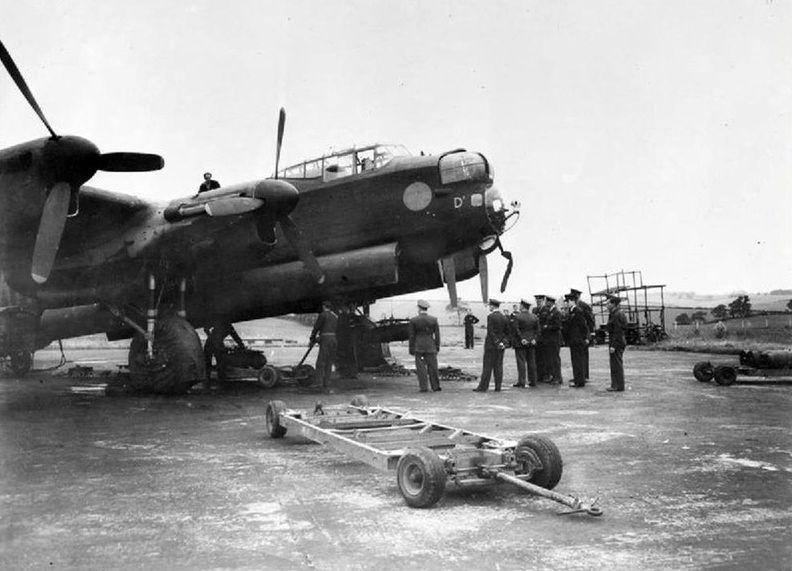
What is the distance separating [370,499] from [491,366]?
352 inches

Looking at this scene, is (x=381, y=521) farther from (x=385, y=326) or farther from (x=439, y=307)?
(x=439, y=307)

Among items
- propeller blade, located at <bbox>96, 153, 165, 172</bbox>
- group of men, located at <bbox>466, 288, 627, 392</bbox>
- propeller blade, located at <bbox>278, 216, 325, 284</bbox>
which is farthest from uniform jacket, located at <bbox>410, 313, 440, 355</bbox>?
propeller blade, located at <bbox>96, 153, 165, 172</bbox>

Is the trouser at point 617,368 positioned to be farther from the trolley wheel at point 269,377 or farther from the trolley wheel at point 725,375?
the trolley wheel at point 269,377

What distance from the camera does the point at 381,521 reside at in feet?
16.0

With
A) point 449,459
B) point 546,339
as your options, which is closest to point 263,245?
point 546,339

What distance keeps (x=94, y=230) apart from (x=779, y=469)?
12.2 metres

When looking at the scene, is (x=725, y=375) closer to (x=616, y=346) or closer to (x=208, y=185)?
(x=616, y=346)

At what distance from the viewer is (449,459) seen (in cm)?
539

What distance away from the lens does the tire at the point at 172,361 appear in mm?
13227

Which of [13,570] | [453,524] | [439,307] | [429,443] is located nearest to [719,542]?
[453,524]

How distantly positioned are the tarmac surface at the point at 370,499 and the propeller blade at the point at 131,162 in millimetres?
3926

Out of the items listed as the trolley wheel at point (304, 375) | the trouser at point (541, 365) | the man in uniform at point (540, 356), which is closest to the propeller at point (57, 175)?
the trolley wheel at point (304, 375)

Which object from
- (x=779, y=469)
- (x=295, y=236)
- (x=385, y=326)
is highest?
(x=295, y=236)

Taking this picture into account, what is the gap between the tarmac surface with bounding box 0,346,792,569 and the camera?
13.7 ft
